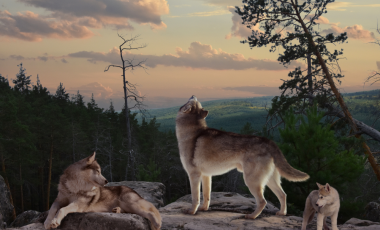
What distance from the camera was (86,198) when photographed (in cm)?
552

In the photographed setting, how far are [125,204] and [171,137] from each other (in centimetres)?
5127

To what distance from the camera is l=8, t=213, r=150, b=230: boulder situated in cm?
520

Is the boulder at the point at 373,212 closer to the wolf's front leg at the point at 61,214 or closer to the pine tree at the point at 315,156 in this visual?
the pine tree at the point at 315,156

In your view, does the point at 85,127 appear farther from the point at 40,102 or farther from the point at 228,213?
the point at 228,213

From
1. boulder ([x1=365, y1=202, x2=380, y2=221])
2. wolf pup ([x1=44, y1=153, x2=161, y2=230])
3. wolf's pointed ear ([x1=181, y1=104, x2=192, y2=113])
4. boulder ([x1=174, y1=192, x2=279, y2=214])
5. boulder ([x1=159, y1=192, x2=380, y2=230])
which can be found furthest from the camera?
boulder ([x1=365, y1=202, x2=380, y2=221])

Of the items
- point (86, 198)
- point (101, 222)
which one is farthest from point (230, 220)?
point (86, 198)

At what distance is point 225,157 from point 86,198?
10.5 feet

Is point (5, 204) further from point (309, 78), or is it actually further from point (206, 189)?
point (309, 78)

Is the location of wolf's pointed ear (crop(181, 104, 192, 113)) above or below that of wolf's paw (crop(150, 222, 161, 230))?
above

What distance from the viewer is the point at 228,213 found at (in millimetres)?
7641

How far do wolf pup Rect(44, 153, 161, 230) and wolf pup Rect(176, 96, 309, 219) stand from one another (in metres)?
1.77

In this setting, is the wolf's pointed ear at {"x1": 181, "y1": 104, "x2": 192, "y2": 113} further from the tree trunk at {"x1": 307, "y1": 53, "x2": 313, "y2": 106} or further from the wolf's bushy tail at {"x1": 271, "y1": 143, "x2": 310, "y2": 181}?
the tree trunk at {"x1": 307, "y1": 53, "x2": 313, "y2": 106}

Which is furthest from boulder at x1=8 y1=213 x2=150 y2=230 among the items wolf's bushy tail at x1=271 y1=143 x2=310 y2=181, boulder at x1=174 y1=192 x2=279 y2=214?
wolf's bushy tail at x1=271 y1=143 x2=310 y2=181

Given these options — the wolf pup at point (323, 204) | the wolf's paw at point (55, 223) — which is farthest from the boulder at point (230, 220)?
the wolf's paw at point (55, 223)
